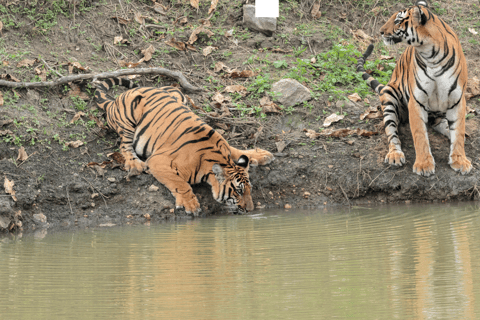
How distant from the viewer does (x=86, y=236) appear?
5461 mm

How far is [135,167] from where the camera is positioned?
681 centimetres

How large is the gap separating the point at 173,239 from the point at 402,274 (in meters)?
2.30

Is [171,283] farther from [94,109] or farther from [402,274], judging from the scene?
[94,109]

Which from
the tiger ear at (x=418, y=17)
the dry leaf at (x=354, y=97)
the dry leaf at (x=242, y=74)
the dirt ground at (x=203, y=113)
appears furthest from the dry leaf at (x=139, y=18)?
the tiger ear at (x=418, y=17)

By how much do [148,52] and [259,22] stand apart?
6.81ft

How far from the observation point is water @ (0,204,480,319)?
297 centimetres

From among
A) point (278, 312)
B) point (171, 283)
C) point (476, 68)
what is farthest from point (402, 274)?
point (476, 68)

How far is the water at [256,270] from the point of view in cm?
297

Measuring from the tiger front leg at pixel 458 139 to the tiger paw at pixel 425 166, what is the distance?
265mm

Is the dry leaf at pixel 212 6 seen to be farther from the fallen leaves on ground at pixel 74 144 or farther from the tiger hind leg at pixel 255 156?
the fallen leaves on ground at pixel 74 144

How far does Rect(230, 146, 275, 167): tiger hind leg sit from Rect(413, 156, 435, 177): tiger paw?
5.79 feet

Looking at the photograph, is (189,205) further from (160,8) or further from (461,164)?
(160,8)

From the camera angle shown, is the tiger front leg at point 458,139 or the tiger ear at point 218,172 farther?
the tiger front leg at point 458,139

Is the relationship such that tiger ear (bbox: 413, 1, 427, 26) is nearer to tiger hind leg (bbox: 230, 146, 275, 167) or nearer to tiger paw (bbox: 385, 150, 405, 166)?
tiger paw (bbox: 385, 150, 405, 166)
